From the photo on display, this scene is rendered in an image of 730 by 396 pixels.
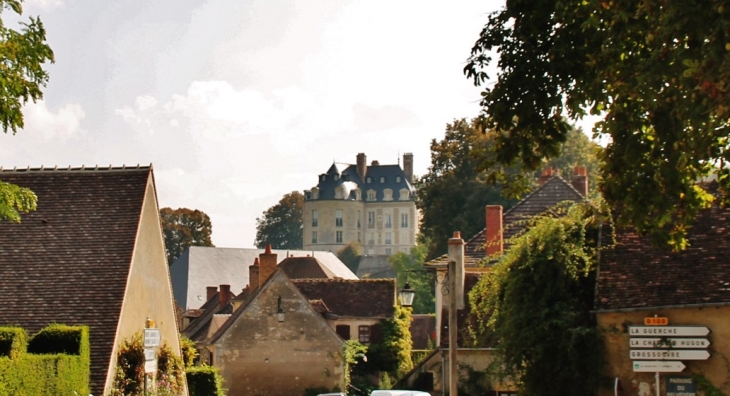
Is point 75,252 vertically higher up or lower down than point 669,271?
higher up

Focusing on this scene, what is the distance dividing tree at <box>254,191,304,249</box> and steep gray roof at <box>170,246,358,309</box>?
7333cm

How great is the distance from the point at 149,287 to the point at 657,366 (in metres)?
13.1

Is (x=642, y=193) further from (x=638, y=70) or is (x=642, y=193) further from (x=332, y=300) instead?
(x=332, y=300)

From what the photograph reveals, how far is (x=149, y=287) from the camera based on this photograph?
28.3m

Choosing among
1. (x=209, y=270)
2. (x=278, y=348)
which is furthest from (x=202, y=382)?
(x=209, y=270)

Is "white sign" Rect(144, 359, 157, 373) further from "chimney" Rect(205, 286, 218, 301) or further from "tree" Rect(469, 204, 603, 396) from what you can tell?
"chimney" Rect(205, 286, 218, 301)

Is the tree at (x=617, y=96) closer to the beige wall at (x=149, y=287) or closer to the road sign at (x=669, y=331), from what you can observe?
the road sign at (x=669, y=331)

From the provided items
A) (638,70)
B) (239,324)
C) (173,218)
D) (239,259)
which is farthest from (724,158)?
(173,218)

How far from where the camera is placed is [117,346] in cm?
2495

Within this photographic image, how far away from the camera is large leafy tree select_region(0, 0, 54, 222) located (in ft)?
48.6

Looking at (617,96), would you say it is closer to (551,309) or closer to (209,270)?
(551,309)

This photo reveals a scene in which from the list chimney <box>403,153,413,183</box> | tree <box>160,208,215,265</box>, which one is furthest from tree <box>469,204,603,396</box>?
chimney <box>403,153,413,183</box>

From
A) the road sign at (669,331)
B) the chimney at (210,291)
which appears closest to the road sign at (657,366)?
the road sign at (669,331)

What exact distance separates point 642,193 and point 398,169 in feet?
529
